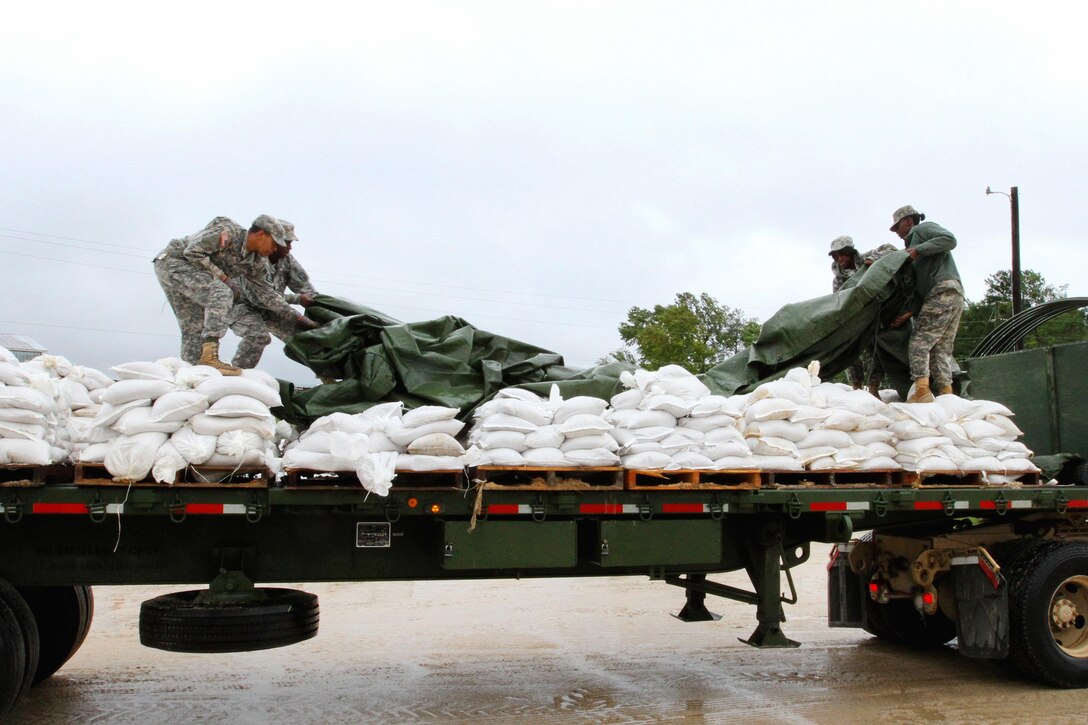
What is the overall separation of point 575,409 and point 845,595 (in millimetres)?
3323

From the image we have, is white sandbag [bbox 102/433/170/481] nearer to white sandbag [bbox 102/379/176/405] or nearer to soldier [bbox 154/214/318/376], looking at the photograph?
white sandbag [bbox 102/379/176/405]

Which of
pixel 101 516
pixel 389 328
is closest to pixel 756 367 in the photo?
pixel 389 328

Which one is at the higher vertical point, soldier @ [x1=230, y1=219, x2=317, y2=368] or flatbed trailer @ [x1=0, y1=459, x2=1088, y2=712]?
soldier @ [x1=230, y1=219, x2=317, y2=368]

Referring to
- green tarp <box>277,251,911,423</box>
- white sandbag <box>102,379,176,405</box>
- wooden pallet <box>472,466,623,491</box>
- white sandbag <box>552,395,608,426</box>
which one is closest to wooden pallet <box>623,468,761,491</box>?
wooden pallet <box>472,466,623,491</box>

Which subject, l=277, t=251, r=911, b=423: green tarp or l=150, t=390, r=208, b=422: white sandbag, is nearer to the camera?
l=150, t=390, r=208, b=422: white sandbag

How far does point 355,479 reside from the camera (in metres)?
5.14

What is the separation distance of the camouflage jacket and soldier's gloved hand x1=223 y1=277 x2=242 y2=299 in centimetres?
5

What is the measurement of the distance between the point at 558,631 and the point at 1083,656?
4.42 metres

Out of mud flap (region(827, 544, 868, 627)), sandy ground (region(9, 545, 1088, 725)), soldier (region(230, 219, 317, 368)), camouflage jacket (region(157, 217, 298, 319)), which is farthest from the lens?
mud flap (region(827, 544, 868, 627))

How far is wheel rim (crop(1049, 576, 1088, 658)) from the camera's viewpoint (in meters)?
6.48

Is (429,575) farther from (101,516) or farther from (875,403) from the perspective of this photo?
(875,403)

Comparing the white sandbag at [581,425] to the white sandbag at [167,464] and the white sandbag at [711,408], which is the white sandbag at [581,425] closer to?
the white sandbag at [711,408]

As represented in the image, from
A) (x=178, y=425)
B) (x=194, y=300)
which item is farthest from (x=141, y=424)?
(x=194, y=300)

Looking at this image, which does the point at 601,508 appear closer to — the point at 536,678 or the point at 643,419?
the point at 643,419
